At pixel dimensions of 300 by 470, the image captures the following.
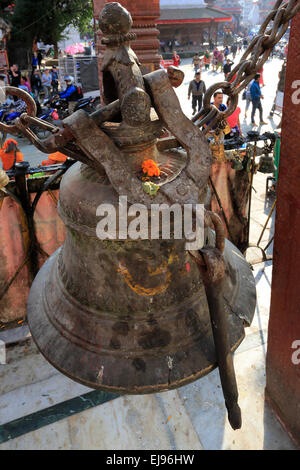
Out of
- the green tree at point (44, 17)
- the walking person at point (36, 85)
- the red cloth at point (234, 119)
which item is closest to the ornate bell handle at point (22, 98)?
the red cloth at point (234, 119)

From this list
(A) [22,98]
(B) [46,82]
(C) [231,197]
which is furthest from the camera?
(B) [46,82]

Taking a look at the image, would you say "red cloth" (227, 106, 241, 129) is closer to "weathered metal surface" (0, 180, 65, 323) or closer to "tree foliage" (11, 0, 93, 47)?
"weathered metal surface" (0, 180, 65, 323)

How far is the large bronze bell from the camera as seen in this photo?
1194mm

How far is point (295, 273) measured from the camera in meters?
2.67

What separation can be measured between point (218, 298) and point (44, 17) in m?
25.6

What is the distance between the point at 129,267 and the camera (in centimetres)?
135

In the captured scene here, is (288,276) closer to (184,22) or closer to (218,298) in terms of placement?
(218,298)

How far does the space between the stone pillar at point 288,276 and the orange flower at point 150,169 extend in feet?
4.39

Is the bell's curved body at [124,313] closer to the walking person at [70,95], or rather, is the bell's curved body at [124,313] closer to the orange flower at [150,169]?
the orange flower at [150,169]

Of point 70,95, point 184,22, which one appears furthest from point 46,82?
point 184,22

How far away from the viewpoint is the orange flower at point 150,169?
127cm

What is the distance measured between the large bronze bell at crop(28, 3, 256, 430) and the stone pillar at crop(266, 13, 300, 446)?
1.20 meters

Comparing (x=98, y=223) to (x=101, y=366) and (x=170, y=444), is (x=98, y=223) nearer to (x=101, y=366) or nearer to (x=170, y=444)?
(x=101, y=366)

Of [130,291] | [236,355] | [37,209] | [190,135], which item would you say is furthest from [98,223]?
[37,209]
